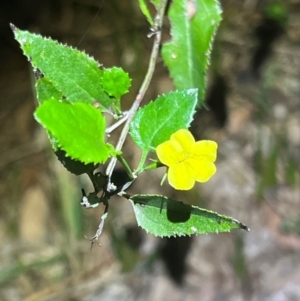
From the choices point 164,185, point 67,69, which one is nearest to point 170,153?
point 67,69

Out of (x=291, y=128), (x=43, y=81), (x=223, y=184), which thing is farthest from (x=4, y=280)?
(x=43, y=81)

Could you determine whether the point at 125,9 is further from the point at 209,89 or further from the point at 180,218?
the point at 180,218

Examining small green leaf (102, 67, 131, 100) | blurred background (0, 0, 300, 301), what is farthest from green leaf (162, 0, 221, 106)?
blurred background (0, 0, 300, 301)

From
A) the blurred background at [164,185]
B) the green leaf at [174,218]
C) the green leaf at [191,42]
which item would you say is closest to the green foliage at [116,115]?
the green leaf at [174,218]

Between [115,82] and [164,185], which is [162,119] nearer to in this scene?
[115,82]

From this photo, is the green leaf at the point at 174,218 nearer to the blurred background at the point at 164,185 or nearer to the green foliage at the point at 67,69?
the green foliage at the point at 67,69

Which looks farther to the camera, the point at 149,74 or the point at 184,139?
the point at 149,74
